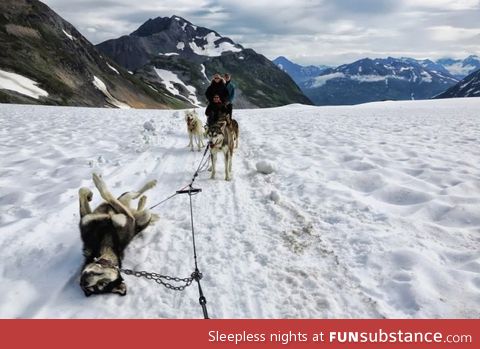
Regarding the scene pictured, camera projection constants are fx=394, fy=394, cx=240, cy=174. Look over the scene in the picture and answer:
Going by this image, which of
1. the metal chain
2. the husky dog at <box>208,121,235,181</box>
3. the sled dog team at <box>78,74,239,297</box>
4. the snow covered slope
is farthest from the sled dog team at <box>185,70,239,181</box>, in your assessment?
the metal chain

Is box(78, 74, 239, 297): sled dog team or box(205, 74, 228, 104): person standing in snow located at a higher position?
box(205, 74, 228, 104): person standing in snow

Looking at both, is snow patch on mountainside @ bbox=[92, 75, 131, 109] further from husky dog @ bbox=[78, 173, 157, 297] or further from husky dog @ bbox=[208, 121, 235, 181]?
husky dog @ bbox=[78, 173, 157, 297]

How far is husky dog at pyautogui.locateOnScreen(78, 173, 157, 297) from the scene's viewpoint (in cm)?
466

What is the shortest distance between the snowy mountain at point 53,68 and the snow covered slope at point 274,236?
5091 centimetres

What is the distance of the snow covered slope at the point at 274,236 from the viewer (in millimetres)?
4809

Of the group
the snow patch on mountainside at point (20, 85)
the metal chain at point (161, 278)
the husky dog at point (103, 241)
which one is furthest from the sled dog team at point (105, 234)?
the snow patch on mountainside at point (20, 85)

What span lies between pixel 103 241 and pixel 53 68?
9435 centimetres

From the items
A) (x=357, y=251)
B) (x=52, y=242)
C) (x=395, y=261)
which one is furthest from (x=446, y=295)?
(x=52, y=242)

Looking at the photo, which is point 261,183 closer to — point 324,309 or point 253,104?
point 324,309

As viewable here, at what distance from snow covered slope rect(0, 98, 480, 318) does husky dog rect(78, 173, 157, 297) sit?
22 centimetres

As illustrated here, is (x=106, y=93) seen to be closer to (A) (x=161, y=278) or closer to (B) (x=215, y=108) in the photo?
(B) (x=215, y=108)

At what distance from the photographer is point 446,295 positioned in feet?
16.2
